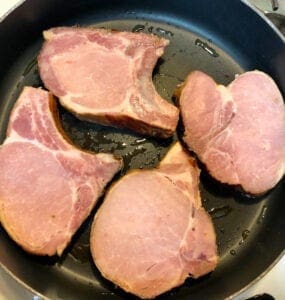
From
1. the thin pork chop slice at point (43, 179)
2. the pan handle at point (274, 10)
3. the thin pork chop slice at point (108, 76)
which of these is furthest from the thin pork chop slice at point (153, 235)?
the pan handle at point (274, 10)

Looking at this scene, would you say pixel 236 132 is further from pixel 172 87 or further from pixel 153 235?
pixel 153 235

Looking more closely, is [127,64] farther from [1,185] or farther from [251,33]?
[1,185]

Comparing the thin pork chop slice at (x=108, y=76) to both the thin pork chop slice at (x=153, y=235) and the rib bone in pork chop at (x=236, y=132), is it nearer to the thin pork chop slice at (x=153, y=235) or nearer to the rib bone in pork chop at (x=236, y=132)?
the rib bone in pork chop at (x=236, y=132)

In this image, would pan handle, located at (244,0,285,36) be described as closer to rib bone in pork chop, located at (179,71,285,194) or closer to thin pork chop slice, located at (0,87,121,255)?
rib bone in pork chop, located at (179,71,285,194)

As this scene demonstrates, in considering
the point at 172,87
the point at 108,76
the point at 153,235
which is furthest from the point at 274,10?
the point at 153,235

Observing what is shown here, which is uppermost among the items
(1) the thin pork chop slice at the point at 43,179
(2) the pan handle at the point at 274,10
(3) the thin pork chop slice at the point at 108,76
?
(2) the pan handle at the point at 274,10

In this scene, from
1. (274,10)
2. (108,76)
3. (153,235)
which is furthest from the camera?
(274,10)

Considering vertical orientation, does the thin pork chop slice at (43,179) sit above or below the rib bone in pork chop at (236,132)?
below
